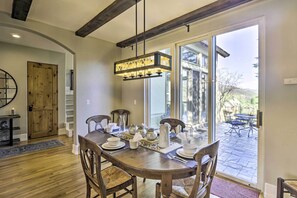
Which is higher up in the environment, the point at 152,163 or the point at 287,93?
the point at 287,93

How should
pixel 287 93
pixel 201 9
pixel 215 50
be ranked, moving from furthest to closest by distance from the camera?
pixel 215 50, pixel 201 9, pixel 287 93

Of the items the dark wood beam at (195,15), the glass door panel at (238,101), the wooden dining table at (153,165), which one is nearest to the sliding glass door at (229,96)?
the glass door panel at (238,101)

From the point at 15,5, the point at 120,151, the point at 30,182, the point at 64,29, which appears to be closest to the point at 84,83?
the point at 64,29

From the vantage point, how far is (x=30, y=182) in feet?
8.68

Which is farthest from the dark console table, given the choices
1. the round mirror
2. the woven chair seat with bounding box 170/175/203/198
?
the woven chair seat with bounding box 170/175/203/198

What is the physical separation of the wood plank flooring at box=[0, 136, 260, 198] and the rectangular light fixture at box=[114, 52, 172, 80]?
1.74 m

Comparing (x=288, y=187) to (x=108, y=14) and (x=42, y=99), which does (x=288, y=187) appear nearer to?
(x=108, y=14)

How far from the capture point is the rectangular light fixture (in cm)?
208

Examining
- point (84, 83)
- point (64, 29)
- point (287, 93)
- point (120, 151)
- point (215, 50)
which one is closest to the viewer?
point (120, 151)

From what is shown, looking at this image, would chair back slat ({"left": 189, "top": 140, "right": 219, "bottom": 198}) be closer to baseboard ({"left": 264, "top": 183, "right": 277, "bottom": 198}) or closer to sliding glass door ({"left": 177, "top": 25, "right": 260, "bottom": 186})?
sliding glass door ({"left": 177, "top": 25, "right": 260, "bottom": 186})

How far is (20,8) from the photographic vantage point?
260cm

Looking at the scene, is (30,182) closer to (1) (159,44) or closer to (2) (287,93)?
(1) (159,44)

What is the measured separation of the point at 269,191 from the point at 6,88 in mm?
6396

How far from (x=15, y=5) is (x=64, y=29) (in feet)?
3.61
